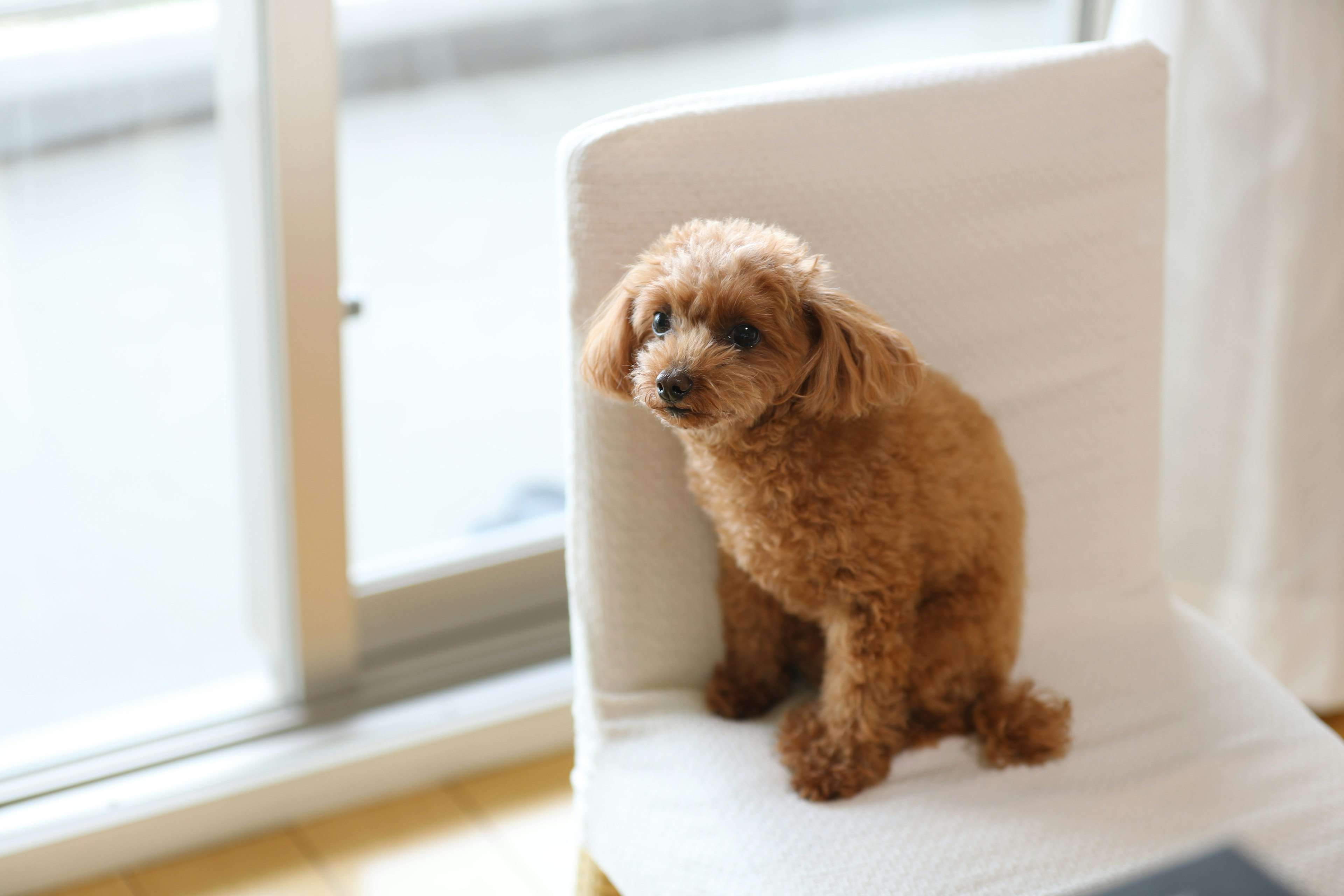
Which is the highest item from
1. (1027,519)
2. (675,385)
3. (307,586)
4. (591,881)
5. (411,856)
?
(675,385)

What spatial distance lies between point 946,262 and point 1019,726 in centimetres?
47

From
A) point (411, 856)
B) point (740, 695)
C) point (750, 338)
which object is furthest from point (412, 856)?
point (750, 338)

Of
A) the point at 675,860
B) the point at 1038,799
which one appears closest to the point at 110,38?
the point at 675,860

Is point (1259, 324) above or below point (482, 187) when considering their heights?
below

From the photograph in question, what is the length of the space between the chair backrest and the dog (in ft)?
0.27

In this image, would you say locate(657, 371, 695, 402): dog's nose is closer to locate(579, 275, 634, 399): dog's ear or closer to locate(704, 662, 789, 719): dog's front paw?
locate(579, 275, 634, 399): dog's ear

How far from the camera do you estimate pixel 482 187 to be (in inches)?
66.2

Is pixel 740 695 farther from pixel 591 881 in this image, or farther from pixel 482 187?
pixel 482 187

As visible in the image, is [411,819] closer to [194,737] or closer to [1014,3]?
[194,737]

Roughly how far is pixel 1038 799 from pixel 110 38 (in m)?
1.23

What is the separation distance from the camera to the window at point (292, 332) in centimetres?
134

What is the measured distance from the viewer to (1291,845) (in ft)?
3.55

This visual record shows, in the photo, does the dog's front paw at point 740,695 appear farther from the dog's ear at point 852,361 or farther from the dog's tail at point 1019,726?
the dog's ear at point 852,361

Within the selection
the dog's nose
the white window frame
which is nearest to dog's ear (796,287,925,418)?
the dog's nose
